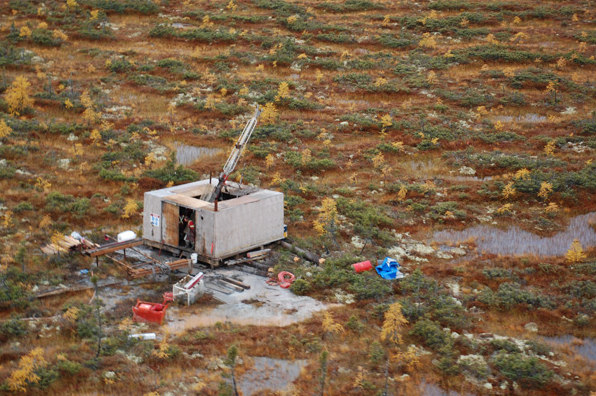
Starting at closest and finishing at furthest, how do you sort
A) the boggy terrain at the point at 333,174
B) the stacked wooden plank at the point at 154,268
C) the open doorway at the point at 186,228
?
the boggy terrain at the point at 333,174
the stacked wooden plank at the point at 154,268
the open doorway at the point at 186,228

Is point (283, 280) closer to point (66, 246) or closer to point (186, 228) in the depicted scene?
point (186, 228)

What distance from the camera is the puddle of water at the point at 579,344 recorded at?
16.6 metres

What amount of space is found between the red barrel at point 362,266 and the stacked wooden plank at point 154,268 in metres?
5.53

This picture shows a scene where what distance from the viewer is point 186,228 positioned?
21.1m

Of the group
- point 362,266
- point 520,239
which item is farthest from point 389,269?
point 520,239

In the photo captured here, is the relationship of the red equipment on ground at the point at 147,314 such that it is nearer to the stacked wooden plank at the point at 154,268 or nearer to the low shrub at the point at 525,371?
the stacked wooden plank at the point at 154,268

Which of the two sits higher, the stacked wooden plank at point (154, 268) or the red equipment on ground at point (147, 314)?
the stacked wooden plank at point (154, 268)

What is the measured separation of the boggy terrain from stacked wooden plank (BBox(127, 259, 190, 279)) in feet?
2.16

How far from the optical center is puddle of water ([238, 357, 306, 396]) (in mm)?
14570

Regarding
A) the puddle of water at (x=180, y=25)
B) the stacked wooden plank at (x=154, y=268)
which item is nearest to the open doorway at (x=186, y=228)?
the stacked wooden plank at (x=154, y=268)

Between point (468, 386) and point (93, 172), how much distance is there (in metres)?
19.8

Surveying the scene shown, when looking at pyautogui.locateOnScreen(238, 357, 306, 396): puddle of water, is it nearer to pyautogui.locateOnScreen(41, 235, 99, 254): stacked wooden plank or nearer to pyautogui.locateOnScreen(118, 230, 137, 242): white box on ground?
pyautogui.locateOnScreen(118, 230, 137, 242): white box on ground

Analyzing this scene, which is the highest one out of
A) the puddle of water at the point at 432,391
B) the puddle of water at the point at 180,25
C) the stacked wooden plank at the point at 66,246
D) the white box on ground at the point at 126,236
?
the puddle of water at the point at 180,25

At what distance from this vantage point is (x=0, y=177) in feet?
87.0
